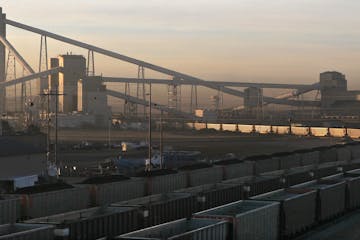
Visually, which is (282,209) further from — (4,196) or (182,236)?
(4,196)

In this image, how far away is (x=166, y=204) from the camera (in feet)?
108

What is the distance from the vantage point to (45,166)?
70062 millimetres

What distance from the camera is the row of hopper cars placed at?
26.1 metres

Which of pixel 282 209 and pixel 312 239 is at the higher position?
pixel 282 209

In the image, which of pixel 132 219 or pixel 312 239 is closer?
pixel 132 219

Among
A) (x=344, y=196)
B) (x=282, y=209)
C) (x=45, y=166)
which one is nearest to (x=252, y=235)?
(x=282, y=209)

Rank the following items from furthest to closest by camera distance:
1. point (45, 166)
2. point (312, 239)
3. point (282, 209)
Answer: point (45, 166) < point (312, 239) < point (282, 209)

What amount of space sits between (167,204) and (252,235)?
6.57 metres

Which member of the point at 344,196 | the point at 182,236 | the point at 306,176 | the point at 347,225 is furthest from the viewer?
the point at 306,176

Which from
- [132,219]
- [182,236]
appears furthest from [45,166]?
[182,236]

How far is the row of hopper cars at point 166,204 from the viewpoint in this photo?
26109mm

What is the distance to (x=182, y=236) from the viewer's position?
22266 mm

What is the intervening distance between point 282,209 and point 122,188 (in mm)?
12721

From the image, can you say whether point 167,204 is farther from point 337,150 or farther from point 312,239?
point 337,150
